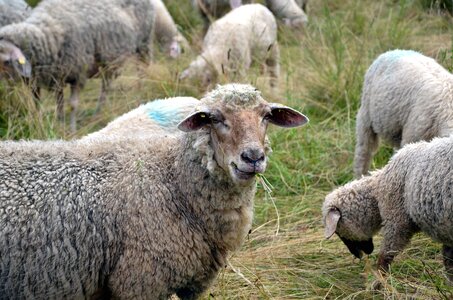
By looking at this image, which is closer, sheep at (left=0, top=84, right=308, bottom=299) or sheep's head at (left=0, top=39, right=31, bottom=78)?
sheep at (left=0, top=84, right=308, bottom=299)

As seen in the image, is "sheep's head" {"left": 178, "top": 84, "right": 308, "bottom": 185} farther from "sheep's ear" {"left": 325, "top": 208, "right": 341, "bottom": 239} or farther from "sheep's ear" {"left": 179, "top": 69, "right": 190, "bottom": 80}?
"sheep's ear" {"left": 179, "top": 69, "right": 190, "bottom": 80}

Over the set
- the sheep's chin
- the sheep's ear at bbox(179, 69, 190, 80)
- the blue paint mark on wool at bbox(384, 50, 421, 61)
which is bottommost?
the sheep's ear at bbox(179, 69, 190, 80)

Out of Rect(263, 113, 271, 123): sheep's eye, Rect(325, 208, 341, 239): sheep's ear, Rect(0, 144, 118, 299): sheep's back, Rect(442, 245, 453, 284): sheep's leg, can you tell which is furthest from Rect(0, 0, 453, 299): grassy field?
Rect(0, 144, 118, 299): sheep's back

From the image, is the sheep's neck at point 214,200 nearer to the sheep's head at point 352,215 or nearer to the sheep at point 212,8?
the sheep's head at point 352,215

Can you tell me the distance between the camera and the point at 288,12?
8.78 m

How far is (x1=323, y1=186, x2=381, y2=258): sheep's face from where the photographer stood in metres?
4.05

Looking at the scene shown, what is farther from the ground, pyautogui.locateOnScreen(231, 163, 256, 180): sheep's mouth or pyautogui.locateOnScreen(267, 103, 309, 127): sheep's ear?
pyautogui.locateOnScreen(267, 103, 309, 127): sheep's ear

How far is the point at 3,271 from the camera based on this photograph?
297 cm

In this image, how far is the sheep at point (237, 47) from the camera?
22.3 feet

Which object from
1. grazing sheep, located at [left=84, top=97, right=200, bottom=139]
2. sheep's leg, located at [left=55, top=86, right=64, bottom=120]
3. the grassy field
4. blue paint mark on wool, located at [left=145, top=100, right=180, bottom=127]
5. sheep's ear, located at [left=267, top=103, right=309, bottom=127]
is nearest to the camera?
sheep's ear, located at [left=267, top=103, right=309, bottom=127]

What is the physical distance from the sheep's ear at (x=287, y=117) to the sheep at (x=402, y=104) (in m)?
1.48

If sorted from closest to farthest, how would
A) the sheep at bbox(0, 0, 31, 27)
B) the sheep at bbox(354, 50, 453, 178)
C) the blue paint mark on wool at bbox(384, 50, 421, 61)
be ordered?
1. the sheep at bbox(354, 50, 453, 178)
2. the blue paint mark on wool at bbox(384, 50, 421, 61)
3. the sheep at bbox(0, 0, 31, 27)

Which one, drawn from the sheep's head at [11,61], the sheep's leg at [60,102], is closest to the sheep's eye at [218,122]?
the sheep's head at [11,61]

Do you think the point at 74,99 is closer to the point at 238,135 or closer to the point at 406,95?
the point at 406,95
